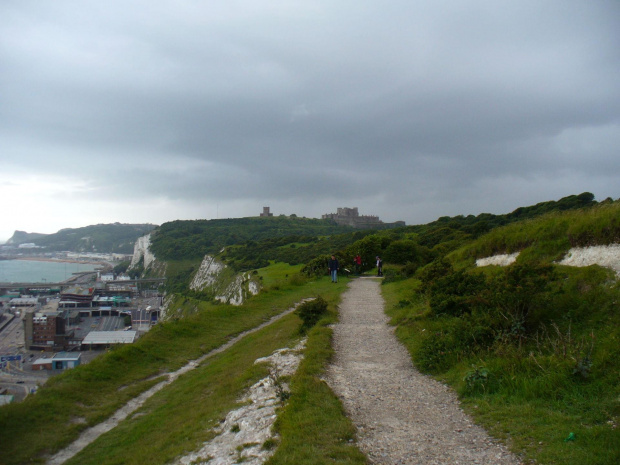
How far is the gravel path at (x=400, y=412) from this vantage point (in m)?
4.58

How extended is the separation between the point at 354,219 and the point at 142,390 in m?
149

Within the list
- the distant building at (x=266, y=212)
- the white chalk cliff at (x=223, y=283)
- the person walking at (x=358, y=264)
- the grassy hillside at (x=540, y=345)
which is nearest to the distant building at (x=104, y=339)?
the grassy hillside at (x=540, y=345)

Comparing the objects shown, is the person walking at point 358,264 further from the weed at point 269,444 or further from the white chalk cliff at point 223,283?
the weed at point 269,444

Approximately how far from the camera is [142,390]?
10.0m

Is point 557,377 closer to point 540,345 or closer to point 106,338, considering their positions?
point 540,345

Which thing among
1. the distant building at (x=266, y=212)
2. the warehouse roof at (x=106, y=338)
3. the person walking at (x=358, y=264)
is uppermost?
the distant building at (x=266, y=212)

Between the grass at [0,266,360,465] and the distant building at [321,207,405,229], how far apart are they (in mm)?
128153

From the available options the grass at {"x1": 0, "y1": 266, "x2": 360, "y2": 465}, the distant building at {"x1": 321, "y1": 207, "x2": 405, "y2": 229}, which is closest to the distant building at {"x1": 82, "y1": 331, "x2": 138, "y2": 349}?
the grass at {"x1": 0, "y1": 266, "x2": 360, "y2": 465}

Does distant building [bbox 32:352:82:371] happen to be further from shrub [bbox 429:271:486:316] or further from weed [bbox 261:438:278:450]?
shrub [bbox 429:271:486:316]

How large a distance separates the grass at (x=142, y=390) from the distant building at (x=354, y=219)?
128153mm

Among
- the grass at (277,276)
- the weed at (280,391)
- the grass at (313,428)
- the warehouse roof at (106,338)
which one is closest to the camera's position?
the grass at (313,428)

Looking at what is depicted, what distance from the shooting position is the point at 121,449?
695 cm

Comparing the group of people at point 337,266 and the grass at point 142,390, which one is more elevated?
the group of people at point 337,266

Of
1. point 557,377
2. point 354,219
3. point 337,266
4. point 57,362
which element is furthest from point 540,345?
point 354,219
